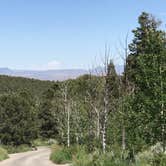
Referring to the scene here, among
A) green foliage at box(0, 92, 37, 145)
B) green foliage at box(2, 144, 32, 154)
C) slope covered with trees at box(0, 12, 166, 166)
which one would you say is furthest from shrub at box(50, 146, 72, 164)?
green foliage at box(2, 144, 32, 154)

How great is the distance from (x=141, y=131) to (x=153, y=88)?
191 centimetres

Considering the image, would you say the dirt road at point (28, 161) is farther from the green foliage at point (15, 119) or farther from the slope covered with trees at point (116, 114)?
the green foliage at point (15, 119)

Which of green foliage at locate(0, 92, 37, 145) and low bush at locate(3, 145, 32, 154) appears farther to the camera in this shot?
low bush at locate(3, 145, 32, 154)


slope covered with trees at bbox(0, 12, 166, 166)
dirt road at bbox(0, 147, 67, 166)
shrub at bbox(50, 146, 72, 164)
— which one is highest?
slope covered with trees at bbox(0, 12, 166, 166)

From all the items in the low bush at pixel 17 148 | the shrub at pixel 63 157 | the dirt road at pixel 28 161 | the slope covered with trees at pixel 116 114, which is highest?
the slope covered with trees at pixel 116 114

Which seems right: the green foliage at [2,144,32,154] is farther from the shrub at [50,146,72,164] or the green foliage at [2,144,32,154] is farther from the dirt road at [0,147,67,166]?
the shrub at [50,146,72,164]

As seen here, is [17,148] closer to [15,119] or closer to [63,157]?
[15,119]

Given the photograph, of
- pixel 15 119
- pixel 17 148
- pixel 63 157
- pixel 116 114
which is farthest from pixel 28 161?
pixel 17 148

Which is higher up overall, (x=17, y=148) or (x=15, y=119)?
(x=15, y=119)

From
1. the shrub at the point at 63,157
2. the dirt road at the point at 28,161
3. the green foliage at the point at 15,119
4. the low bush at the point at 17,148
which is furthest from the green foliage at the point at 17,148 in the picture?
the shrub at the point at 63,157

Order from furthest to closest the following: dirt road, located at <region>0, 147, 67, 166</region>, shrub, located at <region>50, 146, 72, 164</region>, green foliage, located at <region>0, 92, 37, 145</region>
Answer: green foliage, located at <region>0, 92, 37, 145</region> < dirt road, located at <region>0, 147, 67, 166</region> < shrub, located at <region>50, 146, 72, 164</region>

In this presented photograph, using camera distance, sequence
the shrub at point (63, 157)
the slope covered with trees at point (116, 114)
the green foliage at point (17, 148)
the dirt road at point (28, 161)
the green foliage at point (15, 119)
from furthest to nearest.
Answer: the green foliage at point (17, 148) → the green foliage at point (15, 119) → the dirt road at point (28, 161) → the shrub at point (63, 157) → the slope covered with trees at point (116, 114)

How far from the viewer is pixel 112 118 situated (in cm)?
3903

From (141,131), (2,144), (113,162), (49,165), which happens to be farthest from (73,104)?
(141,131)
